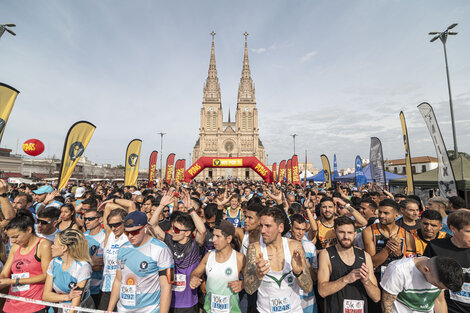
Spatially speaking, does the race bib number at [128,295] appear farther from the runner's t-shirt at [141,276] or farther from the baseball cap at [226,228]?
the baseball cap at [226,228]

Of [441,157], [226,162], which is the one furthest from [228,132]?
[441,157]

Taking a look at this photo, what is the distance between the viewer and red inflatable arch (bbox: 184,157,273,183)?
20.8m

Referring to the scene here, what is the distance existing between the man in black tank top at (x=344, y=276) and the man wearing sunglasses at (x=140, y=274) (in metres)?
1.80

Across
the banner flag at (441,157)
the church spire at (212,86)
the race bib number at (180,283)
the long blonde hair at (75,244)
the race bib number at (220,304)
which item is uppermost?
the church spire at (212,86)

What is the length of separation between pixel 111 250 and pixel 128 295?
992mm

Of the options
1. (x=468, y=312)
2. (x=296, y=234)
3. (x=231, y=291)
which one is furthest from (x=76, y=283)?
(x=468, y=312)

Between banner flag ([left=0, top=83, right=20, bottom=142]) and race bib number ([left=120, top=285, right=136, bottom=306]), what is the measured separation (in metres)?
5.68

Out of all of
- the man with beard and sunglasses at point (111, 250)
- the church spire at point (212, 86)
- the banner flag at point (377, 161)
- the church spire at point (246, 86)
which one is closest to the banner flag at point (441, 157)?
the banner flag at point (377, 161)

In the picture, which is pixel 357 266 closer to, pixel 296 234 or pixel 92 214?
pixel 296 234

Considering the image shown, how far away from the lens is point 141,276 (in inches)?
104

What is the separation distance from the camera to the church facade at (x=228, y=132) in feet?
230

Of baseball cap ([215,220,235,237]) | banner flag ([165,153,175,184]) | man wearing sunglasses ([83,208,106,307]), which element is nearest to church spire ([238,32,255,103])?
banner flag ([165,153,175,184])

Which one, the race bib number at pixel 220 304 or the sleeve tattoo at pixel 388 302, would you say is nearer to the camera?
the sleeve tattoo at pixel 388 302

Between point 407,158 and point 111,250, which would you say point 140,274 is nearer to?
point 111,250
